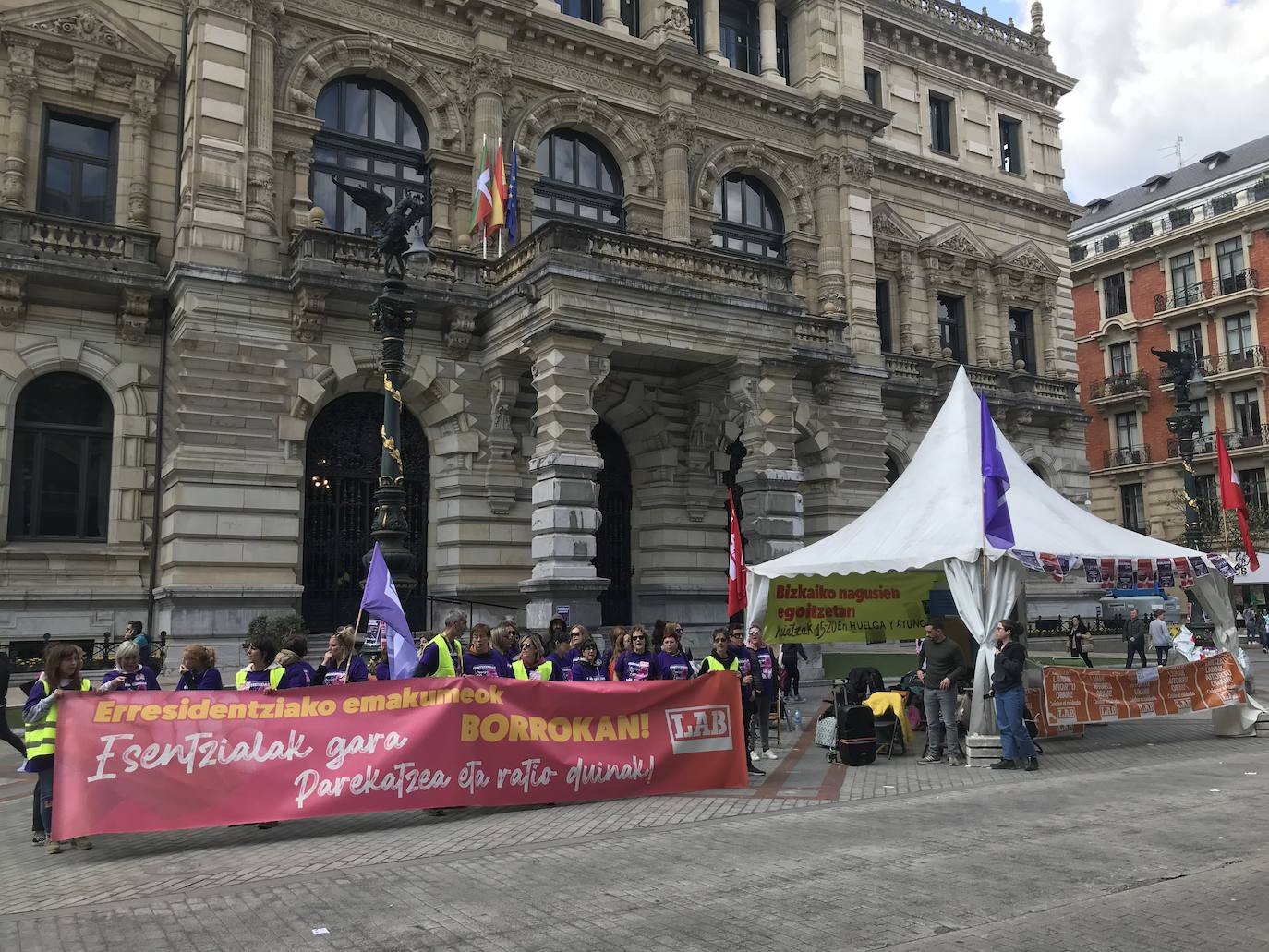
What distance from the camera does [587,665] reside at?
1212 cm

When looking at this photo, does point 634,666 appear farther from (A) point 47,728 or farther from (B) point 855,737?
(A) point 47,728

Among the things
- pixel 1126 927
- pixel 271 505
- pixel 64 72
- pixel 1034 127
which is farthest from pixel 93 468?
pixel 1034 127

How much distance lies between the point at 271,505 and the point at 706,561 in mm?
10590

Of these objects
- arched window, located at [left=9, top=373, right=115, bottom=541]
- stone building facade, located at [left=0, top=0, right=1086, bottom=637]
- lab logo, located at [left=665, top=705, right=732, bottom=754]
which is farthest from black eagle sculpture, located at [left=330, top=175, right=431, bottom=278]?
arched window, located at [left=9, top=373, right=115, bottom=541]

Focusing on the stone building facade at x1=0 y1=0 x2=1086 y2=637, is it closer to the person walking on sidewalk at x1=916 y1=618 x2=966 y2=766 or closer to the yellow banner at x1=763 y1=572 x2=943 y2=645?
the yellow banner at x1=763 y1=572 x2=943 y2=645

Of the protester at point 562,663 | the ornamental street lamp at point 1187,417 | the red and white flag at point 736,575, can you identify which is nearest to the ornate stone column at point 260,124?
the red and white flag at point 736,575

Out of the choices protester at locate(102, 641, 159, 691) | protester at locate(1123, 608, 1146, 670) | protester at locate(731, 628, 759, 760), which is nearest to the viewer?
protester at locate(102, 641, 159, 691)

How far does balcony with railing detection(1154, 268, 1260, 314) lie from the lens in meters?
49.9

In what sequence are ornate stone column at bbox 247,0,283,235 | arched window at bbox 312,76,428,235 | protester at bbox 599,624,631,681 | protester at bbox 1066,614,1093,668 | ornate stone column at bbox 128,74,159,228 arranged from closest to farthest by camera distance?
protester at bbox 599,624,631,681
ornate stone column at bbox 128,74,159,228
ornate stone column at bbox 247,0,283,235
arched window at bbox 312,76,428,235
protester at bbox 1066,614,1093,668

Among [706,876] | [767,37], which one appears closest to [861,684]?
[706,876]

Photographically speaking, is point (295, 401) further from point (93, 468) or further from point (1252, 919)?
point (1252, 919)

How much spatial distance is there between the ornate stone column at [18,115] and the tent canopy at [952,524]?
1617cm

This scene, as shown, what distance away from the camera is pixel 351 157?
2328 centimetres

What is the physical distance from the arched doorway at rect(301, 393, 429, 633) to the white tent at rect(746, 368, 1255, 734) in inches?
383
